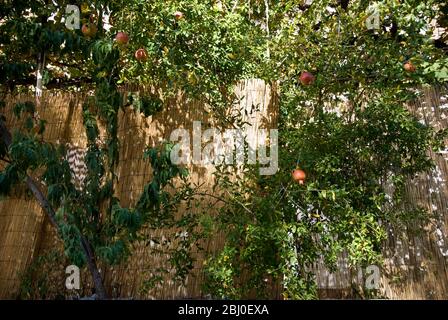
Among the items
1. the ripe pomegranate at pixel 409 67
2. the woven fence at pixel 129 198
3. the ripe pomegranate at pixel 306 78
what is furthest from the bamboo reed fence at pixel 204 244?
the ripe pomegranate at pixel 409 67

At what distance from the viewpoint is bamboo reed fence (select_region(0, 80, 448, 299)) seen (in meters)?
4.22

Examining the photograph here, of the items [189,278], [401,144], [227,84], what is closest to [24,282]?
[189,278]

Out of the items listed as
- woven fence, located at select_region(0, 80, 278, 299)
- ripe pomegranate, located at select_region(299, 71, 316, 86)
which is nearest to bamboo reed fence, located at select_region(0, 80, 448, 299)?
woven fence, located at select_region(0, 80, 278, 299)

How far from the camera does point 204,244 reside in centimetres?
409

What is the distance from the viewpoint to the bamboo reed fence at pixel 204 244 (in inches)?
166
